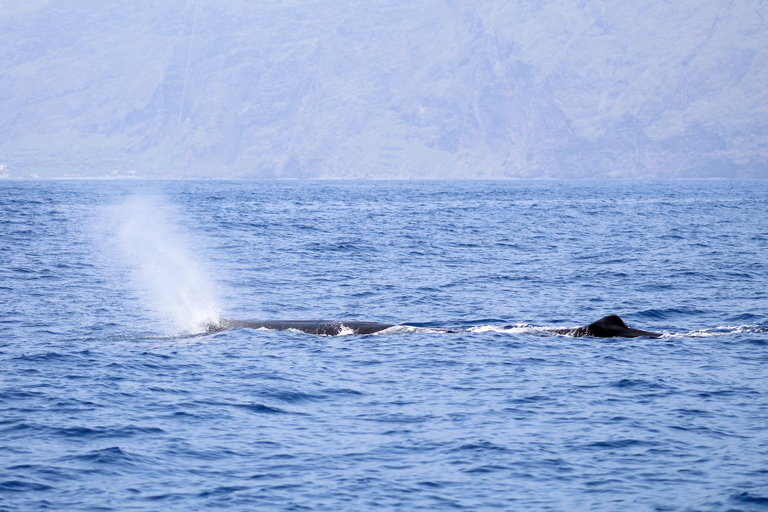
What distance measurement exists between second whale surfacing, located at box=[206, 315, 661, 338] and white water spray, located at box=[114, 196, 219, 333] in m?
1.38

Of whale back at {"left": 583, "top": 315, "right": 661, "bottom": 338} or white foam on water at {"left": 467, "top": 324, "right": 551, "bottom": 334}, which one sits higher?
whale back at {"left": 583, "top": 315, "right": 661, "bottom": 338}

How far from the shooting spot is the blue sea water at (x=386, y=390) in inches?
570

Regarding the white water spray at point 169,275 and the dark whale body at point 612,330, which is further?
the white water spray at point 169,275

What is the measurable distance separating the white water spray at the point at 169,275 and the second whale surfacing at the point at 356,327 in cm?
138

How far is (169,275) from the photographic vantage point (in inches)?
1699

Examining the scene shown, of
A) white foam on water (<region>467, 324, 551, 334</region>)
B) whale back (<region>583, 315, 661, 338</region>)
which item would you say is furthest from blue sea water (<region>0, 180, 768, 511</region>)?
whale back (<region>583, 315, 661, 338</region>)

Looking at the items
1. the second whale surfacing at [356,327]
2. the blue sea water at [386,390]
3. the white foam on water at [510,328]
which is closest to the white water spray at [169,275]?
the blue sea water at [386,390]

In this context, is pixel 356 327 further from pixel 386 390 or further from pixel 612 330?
pixel 612 330

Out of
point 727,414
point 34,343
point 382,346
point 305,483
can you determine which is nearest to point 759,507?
point 727,414

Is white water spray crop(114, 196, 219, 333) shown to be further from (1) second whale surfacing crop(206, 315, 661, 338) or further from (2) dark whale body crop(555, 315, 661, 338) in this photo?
(2) dark whale body crop(555, 315, 661, 338)

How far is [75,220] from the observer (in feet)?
261

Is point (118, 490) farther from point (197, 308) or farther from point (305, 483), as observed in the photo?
point (197, 308)

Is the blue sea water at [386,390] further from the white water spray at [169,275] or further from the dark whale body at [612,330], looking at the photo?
the dark whale body at [612,330]

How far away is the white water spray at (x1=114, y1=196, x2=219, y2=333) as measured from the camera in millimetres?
31077
